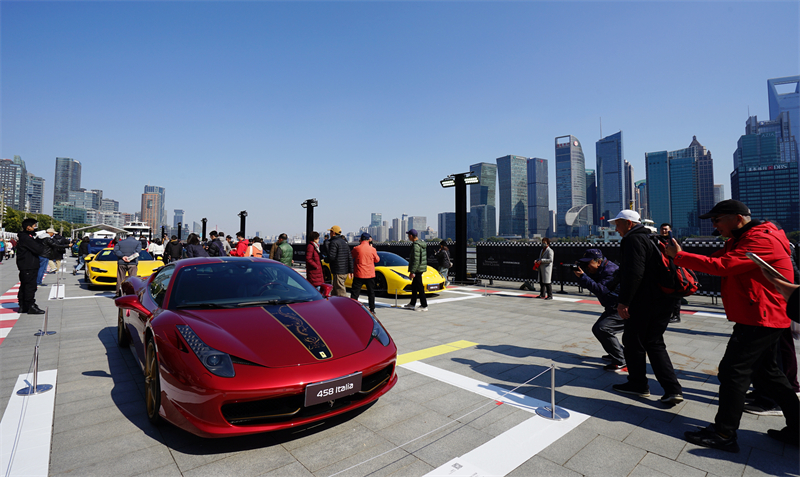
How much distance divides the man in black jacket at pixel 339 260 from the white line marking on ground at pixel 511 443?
15.6 ft

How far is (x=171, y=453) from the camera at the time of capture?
262 cm

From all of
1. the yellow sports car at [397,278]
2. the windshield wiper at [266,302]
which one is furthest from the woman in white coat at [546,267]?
the windshield wiper at [266,302]

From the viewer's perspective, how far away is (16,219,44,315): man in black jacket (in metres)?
7.65

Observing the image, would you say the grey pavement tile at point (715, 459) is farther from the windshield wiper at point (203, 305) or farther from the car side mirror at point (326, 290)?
the windshield wiper at point (203, 305)

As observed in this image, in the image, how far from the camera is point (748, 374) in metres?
2.65

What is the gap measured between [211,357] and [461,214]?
45.6ft

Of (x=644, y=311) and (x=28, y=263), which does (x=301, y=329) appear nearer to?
(x=644, y=311)

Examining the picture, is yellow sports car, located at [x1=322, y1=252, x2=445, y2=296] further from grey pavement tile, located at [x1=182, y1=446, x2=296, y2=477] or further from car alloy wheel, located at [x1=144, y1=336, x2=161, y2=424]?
grey pavement tile, located at [x1=182, y1=446, x2=296, y2=477]

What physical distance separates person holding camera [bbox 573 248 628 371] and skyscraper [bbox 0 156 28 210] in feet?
699

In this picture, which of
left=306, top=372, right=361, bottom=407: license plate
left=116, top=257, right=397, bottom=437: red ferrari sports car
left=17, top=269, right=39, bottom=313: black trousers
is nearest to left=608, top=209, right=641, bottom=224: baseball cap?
left=116, top=257, right=397, bottom=437: red ferrari sports car

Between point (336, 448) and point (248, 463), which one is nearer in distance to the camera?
point (248, 463)

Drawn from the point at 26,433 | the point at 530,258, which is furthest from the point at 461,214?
the point at 26,433

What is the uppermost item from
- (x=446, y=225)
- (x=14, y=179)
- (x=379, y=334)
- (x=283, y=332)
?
(x=14, y=179)

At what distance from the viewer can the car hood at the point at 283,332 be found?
2.68 m
